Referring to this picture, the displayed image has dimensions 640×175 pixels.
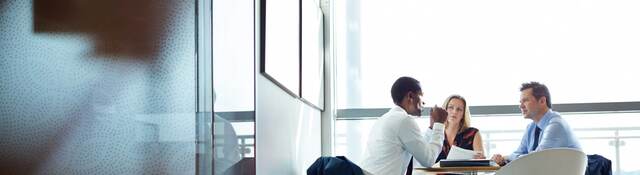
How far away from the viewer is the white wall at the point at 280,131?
374 centimetres

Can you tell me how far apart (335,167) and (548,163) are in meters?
1.03

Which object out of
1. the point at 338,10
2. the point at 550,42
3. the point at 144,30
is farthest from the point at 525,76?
the point at 144,30

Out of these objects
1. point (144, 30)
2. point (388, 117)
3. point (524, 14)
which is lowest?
point (388, 117)

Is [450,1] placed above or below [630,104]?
above

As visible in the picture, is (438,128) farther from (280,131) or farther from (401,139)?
(280,131)

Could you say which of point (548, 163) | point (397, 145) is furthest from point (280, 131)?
point (548, 163)

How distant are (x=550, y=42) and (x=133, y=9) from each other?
5.26 m

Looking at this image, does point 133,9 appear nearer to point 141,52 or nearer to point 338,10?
point 141,52

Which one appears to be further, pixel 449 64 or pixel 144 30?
pixel 449 64

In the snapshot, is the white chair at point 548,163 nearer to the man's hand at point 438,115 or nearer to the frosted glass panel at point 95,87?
the man's hand at point 438,115

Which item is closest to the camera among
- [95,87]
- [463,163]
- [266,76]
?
[95,87]

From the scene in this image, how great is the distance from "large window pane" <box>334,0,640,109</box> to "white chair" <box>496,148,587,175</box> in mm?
2667

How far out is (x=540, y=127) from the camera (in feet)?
18.0

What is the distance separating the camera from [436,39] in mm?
6867
